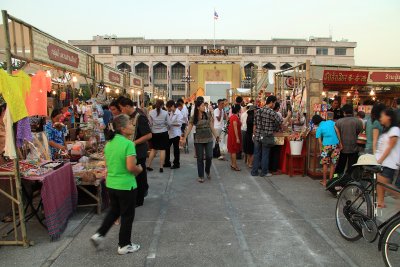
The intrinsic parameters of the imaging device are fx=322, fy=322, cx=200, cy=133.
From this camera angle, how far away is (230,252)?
12.7 feet

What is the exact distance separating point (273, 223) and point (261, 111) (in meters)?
3.56

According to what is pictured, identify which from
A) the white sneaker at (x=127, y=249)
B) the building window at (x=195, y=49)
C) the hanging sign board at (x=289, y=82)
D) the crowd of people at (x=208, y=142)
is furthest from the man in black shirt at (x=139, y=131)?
the building window at (x=195, y=49)

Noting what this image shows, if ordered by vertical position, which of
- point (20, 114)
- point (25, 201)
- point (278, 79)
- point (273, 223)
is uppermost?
point (278, 79)

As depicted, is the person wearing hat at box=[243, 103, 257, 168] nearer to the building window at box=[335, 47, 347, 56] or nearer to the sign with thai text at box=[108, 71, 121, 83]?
the sign with thai text at box=[108, 71, 121, 83]

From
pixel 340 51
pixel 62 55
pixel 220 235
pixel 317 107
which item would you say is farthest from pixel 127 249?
pixel 340 51

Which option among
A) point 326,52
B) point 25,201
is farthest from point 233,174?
point 326,52

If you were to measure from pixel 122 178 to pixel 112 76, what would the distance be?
26.0 ft

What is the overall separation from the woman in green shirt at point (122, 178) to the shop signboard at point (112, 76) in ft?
21.8

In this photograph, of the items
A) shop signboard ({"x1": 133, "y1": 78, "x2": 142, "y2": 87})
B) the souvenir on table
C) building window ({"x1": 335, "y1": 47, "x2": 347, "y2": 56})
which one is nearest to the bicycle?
the souvenir on table

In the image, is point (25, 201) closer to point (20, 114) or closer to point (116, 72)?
point (20, 114)

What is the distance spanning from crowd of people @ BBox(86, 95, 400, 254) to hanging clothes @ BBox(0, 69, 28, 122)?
1.08m

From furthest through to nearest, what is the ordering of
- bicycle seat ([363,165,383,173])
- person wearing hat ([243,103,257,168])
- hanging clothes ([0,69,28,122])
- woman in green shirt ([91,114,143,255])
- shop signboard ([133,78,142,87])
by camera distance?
shop signboard ([133,78,142,87]), person wearing hat ([243,103,257,168]), bicycle seat ([363,165,383,173]), hanging clothes ([0,69,28,122]), woman in green shirt ([91,114,143,255])

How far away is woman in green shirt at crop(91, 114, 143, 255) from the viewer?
360 centimetres

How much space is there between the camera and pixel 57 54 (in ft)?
17.8
